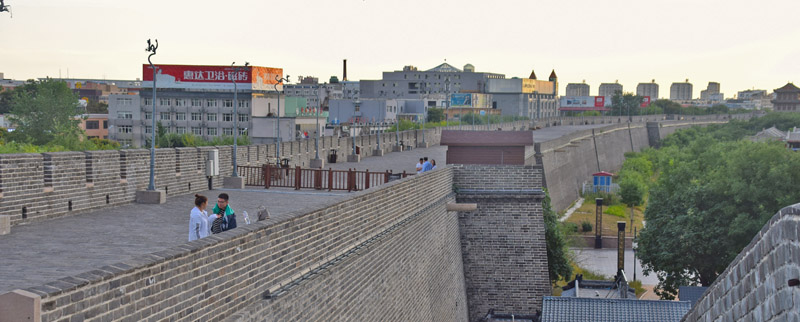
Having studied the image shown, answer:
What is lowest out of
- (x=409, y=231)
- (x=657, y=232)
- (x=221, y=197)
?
(x=657, y=232)

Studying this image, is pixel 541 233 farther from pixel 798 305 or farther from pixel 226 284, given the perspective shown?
pixel 798 305

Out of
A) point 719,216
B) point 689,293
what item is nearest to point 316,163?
Answer: point 689,293

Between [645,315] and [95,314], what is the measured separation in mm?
12649

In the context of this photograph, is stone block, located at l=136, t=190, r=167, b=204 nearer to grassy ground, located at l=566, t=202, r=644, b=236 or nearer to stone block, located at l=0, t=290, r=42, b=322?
stone block, located at l=0, t=290, r=42, b=322

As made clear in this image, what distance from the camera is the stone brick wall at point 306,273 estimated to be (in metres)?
6.15

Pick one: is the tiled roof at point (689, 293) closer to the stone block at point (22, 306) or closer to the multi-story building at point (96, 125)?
the stone block at point (22, 306)

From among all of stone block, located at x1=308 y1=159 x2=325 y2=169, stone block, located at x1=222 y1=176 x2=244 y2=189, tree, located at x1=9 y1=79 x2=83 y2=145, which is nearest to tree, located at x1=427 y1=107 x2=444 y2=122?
tree, located at x1=9 y1=79 x2=83 y2=145

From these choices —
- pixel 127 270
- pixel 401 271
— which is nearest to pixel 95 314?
pixel 127 270

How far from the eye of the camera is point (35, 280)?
8.14 metres

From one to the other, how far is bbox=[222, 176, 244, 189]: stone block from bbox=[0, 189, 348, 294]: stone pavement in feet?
9.45

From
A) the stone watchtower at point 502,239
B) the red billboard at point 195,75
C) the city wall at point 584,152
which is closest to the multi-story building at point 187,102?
the red billboard at point 195,75

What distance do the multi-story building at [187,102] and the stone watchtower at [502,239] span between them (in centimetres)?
6218

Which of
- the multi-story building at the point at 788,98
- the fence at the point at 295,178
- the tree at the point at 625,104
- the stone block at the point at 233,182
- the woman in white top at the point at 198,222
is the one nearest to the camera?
the woman in white top at the point at 198,222

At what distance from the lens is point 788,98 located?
582 ft
